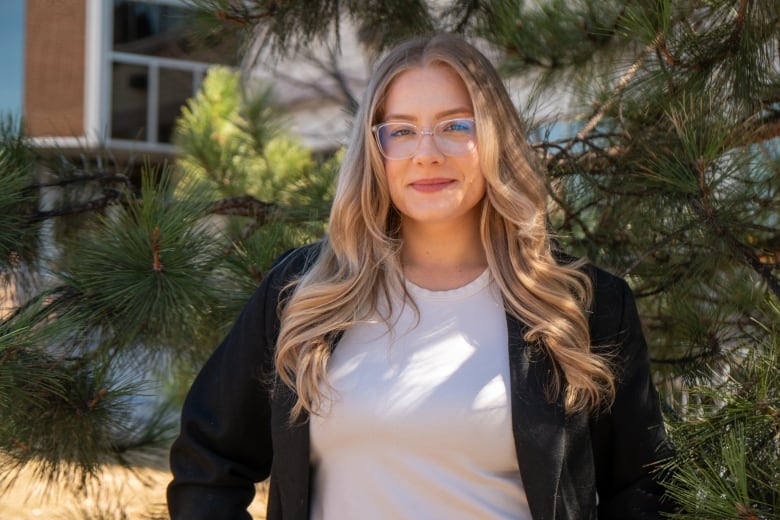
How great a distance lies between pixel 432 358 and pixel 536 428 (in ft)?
0.68

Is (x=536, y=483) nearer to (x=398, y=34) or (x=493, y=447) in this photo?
(x=493, y=447)

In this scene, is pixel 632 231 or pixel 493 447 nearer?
pixel 493 447

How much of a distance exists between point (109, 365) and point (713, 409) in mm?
1169

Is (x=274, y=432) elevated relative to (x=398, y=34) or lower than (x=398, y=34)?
lower

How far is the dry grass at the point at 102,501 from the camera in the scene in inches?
98.2

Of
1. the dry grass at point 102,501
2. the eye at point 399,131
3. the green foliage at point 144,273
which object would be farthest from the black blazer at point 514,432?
the dry grass at point 102,501

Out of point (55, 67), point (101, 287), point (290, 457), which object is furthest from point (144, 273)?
point (55, 67)

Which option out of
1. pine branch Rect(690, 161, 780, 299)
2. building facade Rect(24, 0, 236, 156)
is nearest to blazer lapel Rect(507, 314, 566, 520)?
pine branch Rect(690, 161, 780, 299)

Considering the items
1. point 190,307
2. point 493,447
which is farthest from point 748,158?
point 190,307

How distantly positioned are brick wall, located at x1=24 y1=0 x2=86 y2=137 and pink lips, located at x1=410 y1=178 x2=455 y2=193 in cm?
757

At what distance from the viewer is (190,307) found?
6.65 feet

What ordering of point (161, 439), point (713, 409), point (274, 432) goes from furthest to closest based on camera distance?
1. point (161, 439)
2. point (274, 432)
3. point (713, 409)

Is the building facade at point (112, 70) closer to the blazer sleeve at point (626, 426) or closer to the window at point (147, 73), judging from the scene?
the window at point (147, 73)

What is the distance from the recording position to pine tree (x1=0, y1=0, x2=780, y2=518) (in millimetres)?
1844
